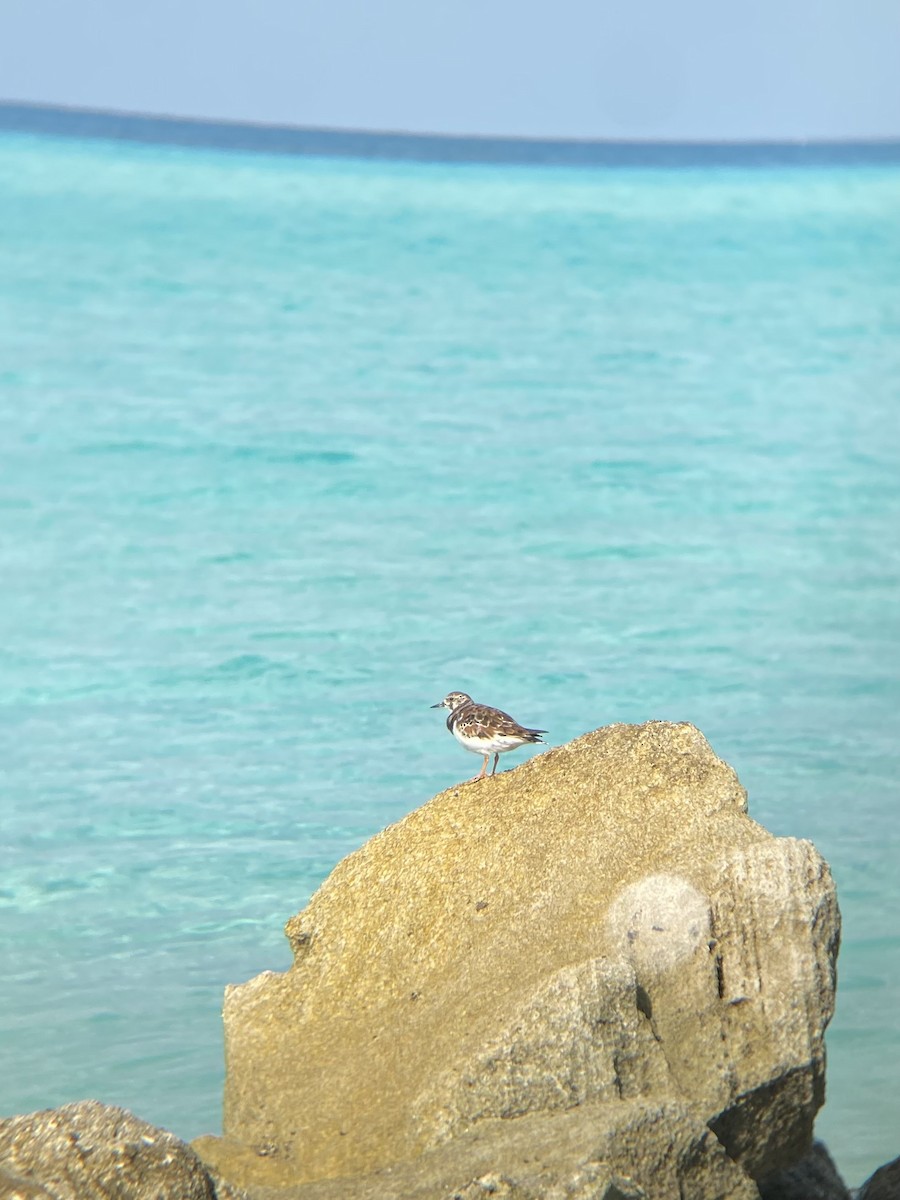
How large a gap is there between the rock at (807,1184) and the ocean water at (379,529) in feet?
7.87

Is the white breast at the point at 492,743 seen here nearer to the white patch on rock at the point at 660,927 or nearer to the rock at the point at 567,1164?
the white patch on rock at the point at 660,927

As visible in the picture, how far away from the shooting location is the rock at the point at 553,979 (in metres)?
5.23

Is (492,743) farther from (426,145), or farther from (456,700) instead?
(426,145)

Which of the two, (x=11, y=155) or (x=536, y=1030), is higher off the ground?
(x=536, y=1030)

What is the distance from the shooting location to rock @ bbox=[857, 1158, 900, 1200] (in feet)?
20.7

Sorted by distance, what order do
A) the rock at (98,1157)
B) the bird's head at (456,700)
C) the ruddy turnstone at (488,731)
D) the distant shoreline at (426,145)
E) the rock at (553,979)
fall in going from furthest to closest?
the distant shoreline at (426,145), the bird's head at (456,700), the ruddy turnstone at (488,731), the rock at (553,979), the rock at (98,1157)

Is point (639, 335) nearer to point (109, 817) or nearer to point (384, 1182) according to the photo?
point (109, 817)

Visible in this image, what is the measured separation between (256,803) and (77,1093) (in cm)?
403

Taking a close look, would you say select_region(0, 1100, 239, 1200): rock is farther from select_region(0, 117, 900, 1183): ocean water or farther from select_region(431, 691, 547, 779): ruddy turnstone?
select_region(0, 117, 900, 1183): ocean water

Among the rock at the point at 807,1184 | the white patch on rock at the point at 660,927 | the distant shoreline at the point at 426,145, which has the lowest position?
the distant shoreline at the point at 426,145

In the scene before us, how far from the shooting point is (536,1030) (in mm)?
5211

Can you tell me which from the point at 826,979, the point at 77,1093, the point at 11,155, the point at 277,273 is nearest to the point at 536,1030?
the point at 826,979

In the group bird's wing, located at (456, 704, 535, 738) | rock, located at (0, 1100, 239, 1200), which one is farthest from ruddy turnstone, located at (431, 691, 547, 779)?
rock, located at (0, 1100, 239, 1200)

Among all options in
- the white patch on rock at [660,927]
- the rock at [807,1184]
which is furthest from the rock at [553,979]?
the rock at [807,1184]
